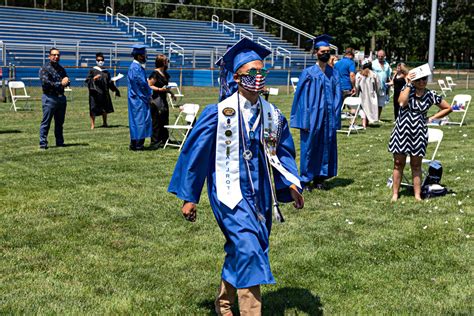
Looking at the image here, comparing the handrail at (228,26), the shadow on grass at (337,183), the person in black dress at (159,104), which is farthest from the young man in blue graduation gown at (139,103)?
the handrail at (228,26)

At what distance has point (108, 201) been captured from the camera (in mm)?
7812

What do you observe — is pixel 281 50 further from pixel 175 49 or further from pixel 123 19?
pixel 123 19

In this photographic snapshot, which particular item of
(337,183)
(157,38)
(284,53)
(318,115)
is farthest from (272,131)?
(284,53)

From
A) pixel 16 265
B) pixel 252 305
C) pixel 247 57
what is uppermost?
pixel 247 57

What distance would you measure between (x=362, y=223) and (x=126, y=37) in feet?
101

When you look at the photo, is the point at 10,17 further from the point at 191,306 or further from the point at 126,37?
the point at 191,306

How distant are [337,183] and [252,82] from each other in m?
5.40

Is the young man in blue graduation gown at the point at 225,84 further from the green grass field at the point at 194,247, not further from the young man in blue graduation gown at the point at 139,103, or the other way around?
the young man in blue graduation gown at the point at 139,103

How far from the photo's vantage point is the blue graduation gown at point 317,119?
27.6 feet

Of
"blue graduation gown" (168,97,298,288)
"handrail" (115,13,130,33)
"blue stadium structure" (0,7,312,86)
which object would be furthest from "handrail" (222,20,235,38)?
"blue graduation gown" (168,97,298,288)

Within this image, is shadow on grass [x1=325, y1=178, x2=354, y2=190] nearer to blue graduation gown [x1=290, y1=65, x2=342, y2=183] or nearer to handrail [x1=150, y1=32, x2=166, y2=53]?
blue graduation gown [x1=290, y1=65, x2=342, y2=183]

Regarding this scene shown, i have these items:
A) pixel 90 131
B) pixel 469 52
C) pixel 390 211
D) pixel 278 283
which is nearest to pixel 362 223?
pixel 390 211

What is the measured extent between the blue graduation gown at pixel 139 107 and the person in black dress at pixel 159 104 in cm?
36

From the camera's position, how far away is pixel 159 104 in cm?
1232
